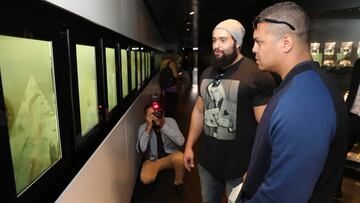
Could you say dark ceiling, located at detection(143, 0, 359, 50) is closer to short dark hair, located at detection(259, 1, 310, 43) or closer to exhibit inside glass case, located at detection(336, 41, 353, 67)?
exhibit inside glass case, located at detection(336, 41, 353, 67)

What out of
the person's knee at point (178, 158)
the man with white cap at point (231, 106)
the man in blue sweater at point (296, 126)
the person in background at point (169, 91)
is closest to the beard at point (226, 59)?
the man with white cap at point (231, 106)

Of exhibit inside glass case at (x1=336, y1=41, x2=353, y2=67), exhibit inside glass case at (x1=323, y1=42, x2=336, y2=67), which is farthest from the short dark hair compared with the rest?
exhibit inside glass case at (x1=323, y1=42, x2=336, y2=67)

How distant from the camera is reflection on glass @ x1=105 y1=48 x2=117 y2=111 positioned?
81.1 inches

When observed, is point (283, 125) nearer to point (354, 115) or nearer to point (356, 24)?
point (354, 115)

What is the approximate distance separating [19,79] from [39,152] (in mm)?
288

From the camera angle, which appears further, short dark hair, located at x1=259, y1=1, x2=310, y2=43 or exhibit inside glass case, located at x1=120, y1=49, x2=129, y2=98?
exhibit inside glass case, located at x1=120, y1=49, x2=129, y2=98

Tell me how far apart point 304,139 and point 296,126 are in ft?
0.15

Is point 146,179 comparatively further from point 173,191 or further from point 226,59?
point 226,59

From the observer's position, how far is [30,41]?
0.88m

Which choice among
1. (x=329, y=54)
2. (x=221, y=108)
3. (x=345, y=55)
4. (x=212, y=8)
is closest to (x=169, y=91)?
(x=212, y=8)

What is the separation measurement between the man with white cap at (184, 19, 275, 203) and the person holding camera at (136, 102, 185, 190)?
1232mm

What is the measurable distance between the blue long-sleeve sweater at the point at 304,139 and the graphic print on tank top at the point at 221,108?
734 mm

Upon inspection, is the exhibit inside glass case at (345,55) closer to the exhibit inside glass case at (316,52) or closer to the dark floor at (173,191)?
the exhibit inside glass case at (316,52)

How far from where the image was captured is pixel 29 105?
89 cm
